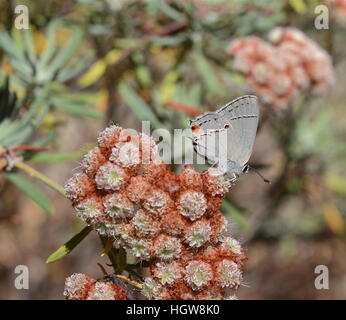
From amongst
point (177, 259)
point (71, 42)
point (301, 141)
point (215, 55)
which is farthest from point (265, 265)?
point (177, 259)

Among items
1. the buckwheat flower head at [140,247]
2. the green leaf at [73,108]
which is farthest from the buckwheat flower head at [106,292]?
the green leaf at [73,108]

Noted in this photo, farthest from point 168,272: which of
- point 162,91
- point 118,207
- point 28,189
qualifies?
point 162,91

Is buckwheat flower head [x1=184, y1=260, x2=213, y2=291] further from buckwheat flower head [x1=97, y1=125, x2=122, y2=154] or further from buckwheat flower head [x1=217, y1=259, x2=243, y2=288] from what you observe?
buckwheat flower head [x1=97, y1=125, x2=122, y2=154]

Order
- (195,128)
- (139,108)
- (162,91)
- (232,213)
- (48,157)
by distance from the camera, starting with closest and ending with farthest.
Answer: (195,128)
(48,157)
(232,213)
(139,108)
(162,91)

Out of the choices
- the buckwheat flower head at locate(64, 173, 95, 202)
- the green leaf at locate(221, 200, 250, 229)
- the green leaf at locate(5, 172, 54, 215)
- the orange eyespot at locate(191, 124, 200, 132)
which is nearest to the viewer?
the buckwheat flower head at locate(64, 173, 95, 202)

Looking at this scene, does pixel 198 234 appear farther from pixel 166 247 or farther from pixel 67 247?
pixel 67 247

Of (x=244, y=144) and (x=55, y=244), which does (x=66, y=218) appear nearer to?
(x=55, y=244)

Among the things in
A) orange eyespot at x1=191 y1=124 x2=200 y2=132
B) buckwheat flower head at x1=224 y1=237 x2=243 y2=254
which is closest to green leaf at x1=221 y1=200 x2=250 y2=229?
orange eyespot at x1=191 y1=124 x2=200 y2=132
